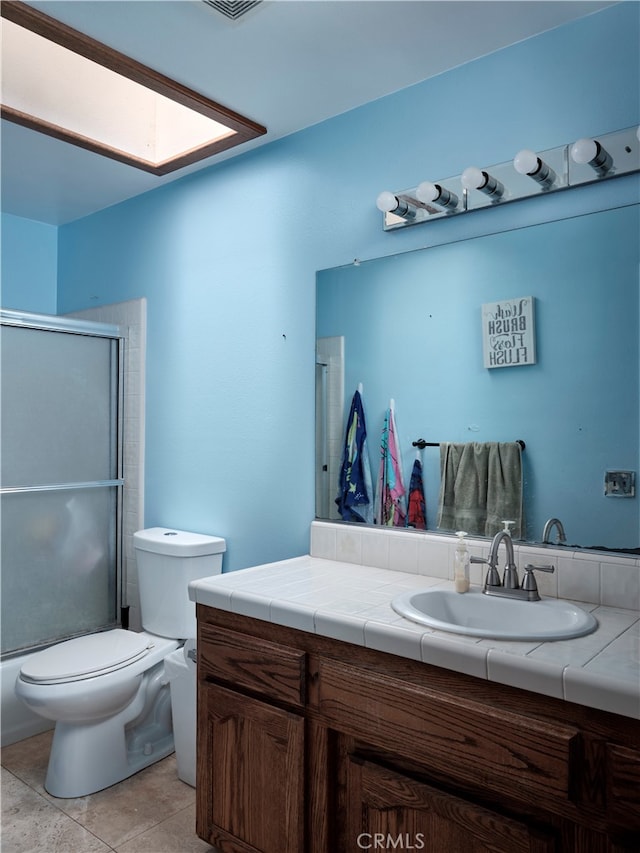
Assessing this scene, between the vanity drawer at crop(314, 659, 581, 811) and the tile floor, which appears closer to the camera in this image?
the vanity drawer at crop(314, 659, 581, 811)

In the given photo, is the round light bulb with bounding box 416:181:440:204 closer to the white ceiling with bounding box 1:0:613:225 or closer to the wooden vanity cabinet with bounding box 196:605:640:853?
the white ceiling with bounding box 1:0:613:225

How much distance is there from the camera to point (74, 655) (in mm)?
2279

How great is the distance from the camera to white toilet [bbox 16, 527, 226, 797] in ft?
6.99

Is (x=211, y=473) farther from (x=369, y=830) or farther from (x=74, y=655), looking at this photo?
(x=369, y=830)

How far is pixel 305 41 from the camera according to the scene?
72.1 inches

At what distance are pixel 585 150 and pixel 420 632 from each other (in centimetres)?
122

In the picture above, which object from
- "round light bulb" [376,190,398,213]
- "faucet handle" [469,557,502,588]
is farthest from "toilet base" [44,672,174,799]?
"round light bulb" [376,190,398,213]

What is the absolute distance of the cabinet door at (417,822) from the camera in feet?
4.01

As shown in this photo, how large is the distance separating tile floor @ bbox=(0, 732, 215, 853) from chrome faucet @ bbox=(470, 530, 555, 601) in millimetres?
1177

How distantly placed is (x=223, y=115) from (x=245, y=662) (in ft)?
5.88

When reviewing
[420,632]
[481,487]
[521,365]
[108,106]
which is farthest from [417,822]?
[108,106]

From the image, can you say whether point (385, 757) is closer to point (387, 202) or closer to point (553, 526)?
point (553, 526)

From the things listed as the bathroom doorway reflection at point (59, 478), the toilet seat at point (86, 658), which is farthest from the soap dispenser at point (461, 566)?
the bathroom doorway reflection at point (59, 478)

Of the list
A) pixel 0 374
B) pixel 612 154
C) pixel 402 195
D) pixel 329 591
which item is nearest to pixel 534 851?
pixel 329 591
